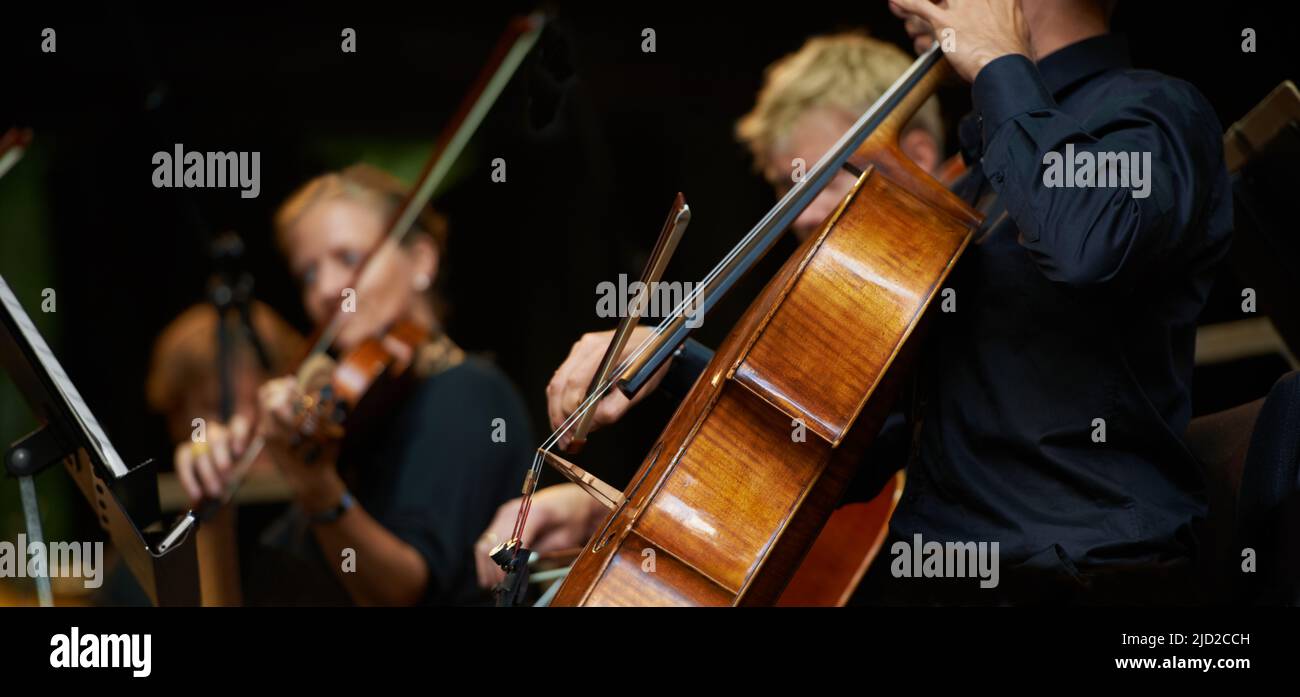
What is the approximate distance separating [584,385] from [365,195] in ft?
4.83

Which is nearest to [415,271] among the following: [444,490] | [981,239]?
[444,490]

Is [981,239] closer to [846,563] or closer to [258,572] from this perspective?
[846,563]

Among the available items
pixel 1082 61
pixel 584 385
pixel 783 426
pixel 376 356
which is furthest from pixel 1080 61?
pixel 376 356

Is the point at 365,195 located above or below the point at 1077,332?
above

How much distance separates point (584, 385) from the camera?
182 centimetres

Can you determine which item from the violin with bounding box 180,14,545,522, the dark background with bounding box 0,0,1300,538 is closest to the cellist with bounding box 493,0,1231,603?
the violin with bounding box 180,14,545,522

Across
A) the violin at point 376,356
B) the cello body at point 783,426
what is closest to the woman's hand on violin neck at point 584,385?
the cello body at point 783,426

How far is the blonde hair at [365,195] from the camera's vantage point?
3127mm

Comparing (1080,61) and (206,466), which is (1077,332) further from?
(206,466)

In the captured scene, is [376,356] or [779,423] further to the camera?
[376,356]

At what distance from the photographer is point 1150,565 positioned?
Answer: 1.58m

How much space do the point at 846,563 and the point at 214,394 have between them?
1895mm

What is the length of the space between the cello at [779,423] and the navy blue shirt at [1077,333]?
108 millimetres

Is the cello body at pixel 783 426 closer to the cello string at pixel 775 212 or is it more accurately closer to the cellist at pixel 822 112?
the cello string at pixel 775 212
